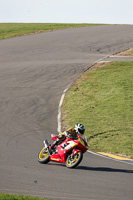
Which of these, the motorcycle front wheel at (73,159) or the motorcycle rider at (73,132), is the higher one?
the motorcycle rider at (73,132)

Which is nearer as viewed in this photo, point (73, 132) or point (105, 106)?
point (73, 132)

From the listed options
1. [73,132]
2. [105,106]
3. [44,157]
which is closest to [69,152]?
[73,132]

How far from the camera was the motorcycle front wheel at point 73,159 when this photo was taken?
36.7 feet

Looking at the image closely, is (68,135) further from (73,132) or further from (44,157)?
(44,157)

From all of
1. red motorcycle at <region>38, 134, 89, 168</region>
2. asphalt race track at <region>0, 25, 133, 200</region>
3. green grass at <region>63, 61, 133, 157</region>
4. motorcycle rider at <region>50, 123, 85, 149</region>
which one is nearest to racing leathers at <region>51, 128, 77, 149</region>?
motorcycle rider at <region>50, 123, 85, 149</region>

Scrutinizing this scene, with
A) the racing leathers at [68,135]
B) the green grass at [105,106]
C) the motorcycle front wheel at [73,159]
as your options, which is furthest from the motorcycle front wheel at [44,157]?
the green grass at [105,106]

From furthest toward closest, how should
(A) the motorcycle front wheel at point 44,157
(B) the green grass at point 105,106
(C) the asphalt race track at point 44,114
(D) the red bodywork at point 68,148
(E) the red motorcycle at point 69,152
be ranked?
(B) the green grass at point 105,106, (A) the motorcycle front wheel at point 44,157, (D) the red bodywork at point 68,148, (E) the red motorcycle at point 69,152, (C) the asphalt race track at point 44,114

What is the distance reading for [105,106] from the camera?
2139cm

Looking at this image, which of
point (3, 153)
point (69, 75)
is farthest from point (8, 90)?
point (3, 153)

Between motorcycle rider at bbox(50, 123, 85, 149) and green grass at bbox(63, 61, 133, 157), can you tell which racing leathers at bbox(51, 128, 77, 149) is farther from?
green grass at bbox(63, 61, 133, 157)

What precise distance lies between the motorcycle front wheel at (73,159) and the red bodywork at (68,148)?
13cm

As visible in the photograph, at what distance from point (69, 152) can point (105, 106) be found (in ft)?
32.8

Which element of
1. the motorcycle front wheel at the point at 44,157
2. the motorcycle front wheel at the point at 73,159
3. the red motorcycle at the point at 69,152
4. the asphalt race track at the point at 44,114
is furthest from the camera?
the motorcycle front wheel at the point at 44,157

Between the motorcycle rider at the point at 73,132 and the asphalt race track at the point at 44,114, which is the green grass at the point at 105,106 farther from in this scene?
the motorcycle rider at the point at 73,132
